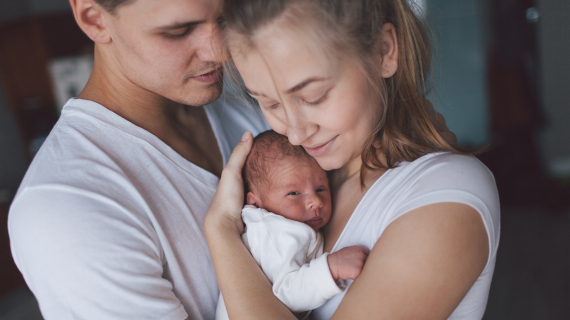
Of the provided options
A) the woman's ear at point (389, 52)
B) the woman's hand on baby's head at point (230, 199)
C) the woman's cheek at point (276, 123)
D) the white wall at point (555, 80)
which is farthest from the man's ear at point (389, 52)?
the white wall at point (555, 80)

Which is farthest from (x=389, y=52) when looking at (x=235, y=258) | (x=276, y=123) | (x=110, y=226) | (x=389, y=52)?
(x=110, y=226)

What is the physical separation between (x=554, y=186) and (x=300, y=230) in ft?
14.7

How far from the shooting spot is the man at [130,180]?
1016 mm

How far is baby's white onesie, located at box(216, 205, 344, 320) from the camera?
3.70 ft

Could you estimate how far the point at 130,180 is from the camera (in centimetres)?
119

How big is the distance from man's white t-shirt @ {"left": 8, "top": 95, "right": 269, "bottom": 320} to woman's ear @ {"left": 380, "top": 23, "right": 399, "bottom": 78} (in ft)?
2.37

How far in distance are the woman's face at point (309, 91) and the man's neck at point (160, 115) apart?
43 centimetres

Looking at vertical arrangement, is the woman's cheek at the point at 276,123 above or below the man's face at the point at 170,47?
below

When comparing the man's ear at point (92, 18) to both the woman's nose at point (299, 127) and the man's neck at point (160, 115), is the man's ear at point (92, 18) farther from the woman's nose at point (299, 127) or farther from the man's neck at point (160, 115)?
the woman's nose at point (299, 127)

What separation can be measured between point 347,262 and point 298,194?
411 millimetres

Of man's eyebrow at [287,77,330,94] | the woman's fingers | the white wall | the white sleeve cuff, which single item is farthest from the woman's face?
the white wall

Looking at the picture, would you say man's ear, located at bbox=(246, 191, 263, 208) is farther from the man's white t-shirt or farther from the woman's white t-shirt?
the woman's white t-shirt

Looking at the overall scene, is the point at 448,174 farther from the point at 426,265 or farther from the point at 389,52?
the point at 389,52

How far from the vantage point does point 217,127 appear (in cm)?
173
